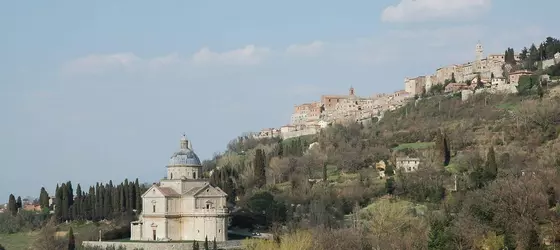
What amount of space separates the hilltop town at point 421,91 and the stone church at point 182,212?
39393 mm

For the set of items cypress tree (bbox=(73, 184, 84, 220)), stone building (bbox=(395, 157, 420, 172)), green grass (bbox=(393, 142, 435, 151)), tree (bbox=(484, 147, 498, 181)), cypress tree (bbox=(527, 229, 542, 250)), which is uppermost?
green grass (bbox=(393, 142, 435, 151))

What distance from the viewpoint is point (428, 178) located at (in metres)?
58.2

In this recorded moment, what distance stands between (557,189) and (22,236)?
112ft

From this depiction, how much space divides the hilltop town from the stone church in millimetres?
39393

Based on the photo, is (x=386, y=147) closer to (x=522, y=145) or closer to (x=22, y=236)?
(x=522, y=145)

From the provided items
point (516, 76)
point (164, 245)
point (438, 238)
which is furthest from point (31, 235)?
point (516, 76)

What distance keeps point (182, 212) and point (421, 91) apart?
52780 millimetres

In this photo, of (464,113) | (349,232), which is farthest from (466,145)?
(349,232)

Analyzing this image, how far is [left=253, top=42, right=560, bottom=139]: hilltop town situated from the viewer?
8219cm

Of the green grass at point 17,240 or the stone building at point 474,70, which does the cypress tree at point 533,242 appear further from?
the stone building at point 474,70

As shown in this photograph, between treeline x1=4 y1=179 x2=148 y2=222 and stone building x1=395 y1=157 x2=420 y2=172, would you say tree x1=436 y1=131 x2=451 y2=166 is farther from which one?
treeline x1=4 y1=179 x2=148 y2=222

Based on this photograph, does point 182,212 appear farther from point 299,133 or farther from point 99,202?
point 299,133

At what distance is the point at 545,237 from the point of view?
122 ft

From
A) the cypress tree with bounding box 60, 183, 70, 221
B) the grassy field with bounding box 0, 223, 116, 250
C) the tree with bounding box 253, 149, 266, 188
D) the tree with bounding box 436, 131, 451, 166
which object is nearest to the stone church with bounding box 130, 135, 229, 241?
the grassy field with bounding box 0, 223, 116, 250
